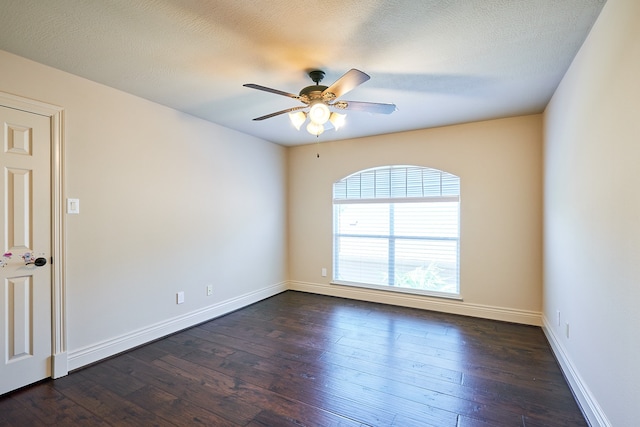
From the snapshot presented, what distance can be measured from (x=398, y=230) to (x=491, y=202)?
1.23 metres

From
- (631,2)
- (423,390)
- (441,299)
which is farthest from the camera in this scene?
(441,299)

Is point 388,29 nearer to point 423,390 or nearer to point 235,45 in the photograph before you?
point 235,45

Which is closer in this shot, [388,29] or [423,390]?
[388,29]

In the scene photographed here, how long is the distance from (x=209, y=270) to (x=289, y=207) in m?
1.86

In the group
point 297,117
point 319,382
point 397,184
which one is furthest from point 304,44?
point 397,184

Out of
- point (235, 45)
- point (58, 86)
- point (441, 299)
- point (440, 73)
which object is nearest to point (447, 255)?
point (441, 299)

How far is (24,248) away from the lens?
222 centimetres

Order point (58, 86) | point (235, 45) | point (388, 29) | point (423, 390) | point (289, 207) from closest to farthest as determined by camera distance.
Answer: point (388, 29) → point (235, 45) → point (423, 390) → point (58, 86) → point (289, 207)

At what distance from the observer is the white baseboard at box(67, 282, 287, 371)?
2.51 m

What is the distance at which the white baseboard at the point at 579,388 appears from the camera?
1.72 metres

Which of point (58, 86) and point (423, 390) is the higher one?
point (58, 86)

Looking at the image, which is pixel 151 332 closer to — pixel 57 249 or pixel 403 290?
pixel 57 249

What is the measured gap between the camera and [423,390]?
7.20ft

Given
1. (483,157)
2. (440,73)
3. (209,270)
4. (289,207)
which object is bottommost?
(209,270)
